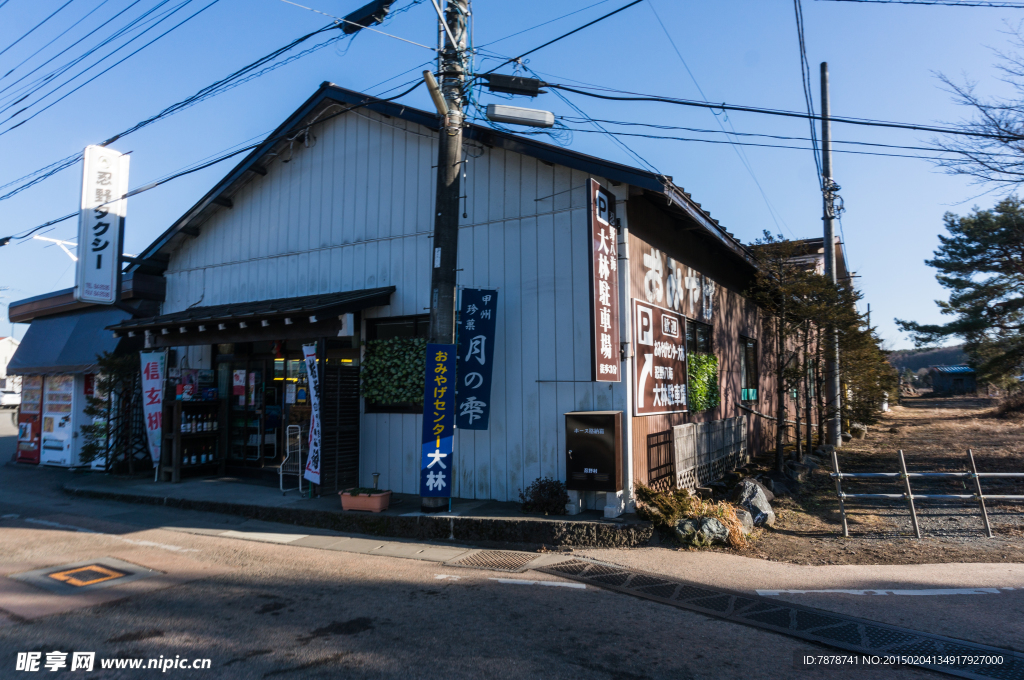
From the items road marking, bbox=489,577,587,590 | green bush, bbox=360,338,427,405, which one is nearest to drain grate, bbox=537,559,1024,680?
road marking, bbox=489,577,587,590

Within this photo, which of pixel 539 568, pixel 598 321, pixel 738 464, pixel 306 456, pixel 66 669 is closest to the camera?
pixel 66 669

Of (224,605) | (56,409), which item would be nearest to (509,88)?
(224,605)

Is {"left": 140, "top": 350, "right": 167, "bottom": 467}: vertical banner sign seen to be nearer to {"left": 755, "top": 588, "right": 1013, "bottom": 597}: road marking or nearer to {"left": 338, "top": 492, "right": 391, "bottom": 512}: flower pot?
{"left": 338, "top": 492, "right": 391, "bottom": 512}: flower pot

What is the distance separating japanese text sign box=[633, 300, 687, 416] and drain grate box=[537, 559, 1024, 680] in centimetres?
299

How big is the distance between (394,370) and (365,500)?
7.87ft

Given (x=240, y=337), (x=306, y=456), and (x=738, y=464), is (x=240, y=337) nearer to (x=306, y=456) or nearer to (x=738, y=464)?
(x=306, y=456)

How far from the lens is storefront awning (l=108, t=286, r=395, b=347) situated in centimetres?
980

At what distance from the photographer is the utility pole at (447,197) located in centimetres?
806

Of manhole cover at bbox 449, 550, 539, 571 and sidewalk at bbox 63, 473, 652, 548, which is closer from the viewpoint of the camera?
manhole cover at bbox 449, 550, 539, 571

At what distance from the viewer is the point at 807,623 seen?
4914 millimetres

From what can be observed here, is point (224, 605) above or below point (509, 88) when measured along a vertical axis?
below

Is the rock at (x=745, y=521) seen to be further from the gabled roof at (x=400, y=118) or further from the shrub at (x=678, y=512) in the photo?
the gabled roof at (x=400, y=118)

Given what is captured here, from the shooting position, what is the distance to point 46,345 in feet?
50.4

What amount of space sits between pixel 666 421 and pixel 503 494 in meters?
2.98
